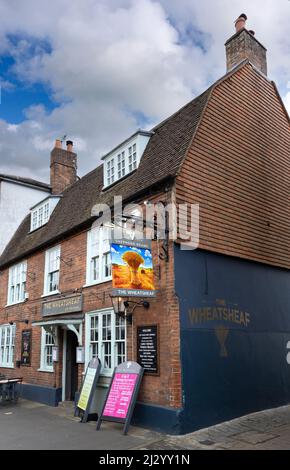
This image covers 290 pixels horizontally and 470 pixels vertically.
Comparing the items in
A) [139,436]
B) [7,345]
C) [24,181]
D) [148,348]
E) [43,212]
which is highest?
[24,181]

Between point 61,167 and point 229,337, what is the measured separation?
13097 mm

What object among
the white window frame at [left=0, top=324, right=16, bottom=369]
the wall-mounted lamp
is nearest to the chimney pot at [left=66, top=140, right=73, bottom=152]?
the white window frame at [left=0, top=324, right=16, bottom=369]

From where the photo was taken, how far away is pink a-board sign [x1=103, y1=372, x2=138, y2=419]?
365 inches

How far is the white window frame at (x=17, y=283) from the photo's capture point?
16938 mm

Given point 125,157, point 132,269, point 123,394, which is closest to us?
point 132,269

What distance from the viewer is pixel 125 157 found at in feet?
43.3

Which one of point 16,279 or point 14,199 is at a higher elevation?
point 14,199

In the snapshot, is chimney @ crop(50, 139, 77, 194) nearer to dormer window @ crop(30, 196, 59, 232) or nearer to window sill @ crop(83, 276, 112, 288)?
dormer window @ crop(30, 196, 59, 232)

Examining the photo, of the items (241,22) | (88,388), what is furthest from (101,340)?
(241,22)

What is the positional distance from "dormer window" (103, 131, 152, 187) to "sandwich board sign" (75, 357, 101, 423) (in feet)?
18.4

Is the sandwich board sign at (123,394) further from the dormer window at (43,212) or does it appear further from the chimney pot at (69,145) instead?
the chimney pot at (69,145)
